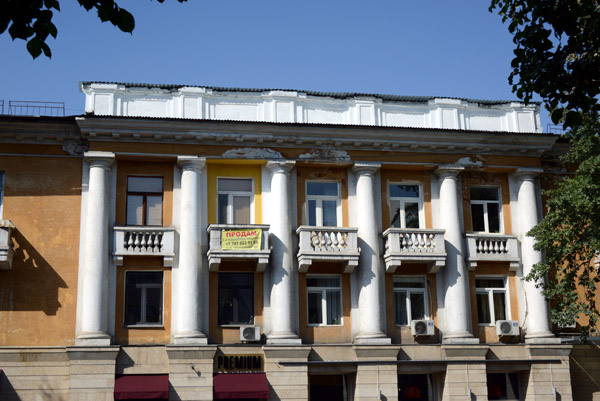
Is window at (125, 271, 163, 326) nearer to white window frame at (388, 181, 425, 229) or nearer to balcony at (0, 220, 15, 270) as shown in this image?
balcony at (0, 220, 15, 270)

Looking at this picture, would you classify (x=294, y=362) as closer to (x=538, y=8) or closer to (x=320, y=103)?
(x=320, y=103)

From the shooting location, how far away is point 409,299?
27828 mm

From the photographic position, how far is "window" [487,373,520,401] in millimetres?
27750

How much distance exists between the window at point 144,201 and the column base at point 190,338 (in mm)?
3816

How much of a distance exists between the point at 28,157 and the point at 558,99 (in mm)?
18224

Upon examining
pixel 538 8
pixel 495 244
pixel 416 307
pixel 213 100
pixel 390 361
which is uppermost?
pixel 213 100

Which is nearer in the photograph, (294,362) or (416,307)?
(294,362)

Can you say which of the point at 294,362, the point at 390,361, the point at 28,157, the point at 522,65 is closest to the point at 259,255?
the point at 294,362

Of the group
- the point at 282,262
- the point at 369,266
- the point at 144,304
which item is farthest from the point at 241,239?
the point at 369,266

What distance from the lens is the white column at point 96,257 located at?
2498 cm

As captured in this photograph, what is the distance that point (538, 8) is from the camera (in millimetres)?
13844

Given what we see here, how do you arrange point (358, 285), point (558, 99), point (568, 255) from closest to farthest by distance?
point (558, 99)
point (568, 255)
point (358, 285)

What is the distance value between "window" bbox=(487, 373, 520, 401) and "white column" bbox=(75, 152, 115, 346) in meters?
12.7

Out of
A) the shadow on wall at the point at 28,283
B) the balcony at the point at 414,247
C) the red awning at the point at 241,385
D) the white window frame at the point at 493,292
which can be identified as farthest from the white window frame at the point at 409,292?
the shadow on wall at the point at 28,283
